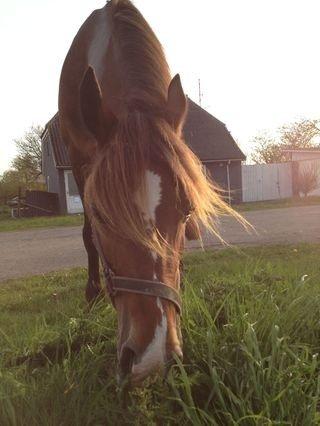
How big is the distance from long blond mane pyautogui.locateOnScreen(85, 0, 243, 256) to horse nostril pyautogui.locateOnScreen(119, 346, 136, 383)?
46 centimetres

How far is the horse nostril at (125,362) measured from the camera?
220 centimetres

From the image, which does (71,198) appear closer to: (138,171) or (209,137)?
(209,137)

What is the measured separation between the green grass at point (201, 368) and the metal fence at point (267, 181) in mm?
27863

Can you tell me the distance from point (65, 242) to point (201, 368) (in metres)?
9.71

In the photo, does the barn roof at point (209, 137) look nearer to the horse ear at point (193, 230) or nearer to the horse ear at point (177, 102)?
the horse ear at point (193, 230)

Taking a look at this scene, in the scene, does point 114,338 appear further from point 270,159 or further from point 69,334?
point 270,159

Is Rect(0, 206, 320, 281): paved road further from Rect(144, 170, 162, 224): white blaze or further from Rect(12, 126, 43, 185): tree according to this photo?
Rect(12, 126, 43, 185): tree

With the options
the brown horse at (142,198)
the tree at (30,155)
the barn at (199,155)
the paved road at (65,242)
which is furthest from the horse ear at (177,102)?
the tree at (30,155)

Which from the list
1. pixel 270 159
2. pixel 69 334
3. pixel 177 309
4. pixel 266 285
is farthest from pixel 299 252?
pixel 270 159

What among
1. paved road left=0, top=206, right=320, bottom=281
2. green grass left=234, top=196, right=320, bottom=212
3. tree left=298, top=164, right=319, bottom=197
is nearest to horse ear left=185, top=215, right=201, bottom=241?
paved road left=0, top=206, right=320, bottom=281

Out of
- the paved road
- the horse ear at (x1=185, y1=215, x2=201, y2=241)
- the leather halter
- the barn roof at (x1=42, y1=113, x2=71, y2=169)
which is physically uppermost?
the barn roof at (x1=42, y1=113, x2=71, y2=169)

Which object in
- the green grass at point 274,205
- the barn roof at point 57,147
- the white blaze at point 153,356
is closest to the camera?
the white blaze at point 153,356

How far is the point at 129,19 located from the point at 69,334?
2737 mm

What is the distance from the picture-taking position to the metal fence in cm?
3137
